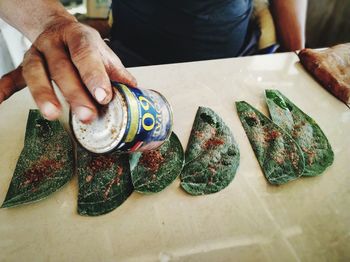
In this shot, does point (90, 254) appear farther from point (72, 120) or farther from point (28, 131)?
point (28, 131)

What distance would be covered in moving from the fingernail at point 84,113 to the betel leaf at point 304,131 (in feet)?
1.83

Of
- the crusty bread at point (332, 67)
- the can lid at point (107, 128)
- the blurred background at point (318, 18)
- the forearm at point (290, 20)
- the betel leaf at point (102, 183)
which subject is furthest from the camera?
the blurred background at point (318, 18)

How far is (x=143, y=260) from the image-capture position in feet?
1.82

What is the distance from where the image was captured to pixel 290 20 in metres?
1.31

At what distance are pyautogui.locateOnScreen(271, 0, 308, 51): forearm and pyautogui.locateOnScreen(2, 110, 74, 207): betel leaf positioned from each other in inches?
44.6

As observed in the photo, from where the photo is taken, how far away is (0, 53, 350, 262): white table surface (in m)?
0.57

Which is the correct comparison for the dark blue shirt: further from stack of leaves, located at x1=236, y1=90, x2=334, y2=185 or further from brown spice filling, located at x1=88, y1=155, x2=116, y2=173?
brown spice filling, located at x1=88, y1=155, x2=116, y2=173

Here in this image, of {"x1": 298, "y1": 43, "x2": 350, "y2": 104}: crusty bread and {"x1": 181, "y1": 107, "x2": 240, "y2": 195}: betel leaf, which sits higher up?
{"x1": 298, "y1": 43, "x2": 350, "y2": 104}: crusty bread

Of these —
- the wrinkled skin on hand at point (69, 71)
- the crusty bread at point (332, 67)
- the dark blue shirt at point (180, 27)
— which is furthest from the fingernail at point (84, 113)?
the crusty bread at point (332, 67)

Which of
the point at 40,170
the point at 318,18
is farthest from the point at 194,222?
the point at 318,18

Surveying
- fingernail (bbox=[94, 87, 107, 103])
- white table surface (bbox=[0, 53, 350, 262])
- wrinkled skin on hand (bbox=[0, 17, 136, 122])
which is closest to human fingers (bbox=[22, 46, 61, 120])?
wrinkled skin on hand (bbox=[0, 17, 136, 122])

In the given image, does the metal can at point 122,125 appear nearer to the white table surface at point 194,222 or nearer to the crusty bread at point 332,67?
the white table surface at point 194,222

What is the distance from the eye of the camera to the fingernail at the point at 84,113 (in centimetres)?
49

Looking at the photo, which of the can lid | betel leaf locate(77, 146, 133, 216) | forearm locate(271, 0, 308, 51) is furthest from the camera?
forearm locate(271, 0, 308, 51)
